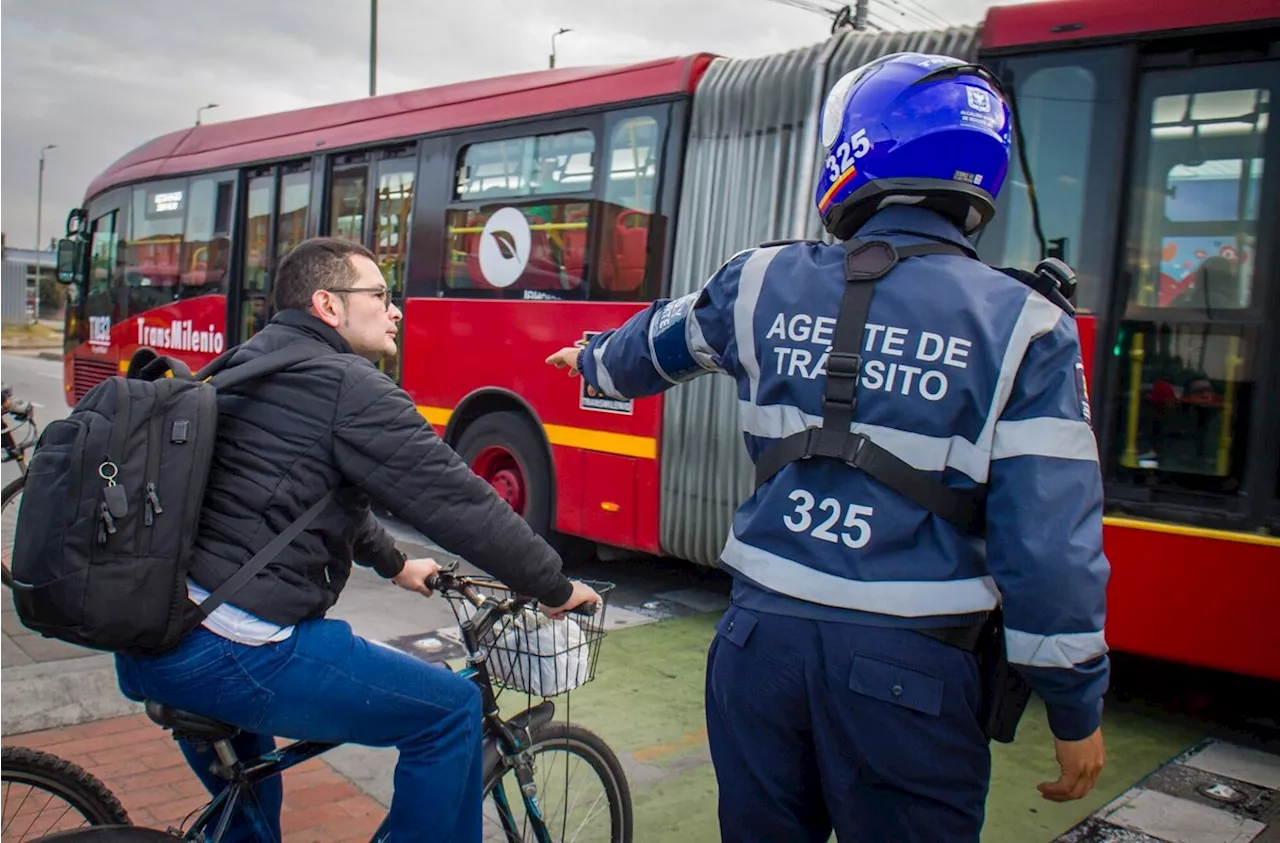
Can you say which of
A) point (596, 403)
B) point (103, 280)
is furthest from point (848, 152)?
point (103, 280)

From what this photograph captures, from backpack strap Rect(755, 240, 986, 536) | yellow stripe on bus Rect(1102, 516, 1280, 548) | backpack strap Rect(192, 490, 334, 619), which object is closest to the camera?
backpack strap Rect(755, 240, 986, 536)

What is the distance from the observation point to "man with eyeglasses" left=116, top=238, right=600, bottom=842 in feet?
7.31

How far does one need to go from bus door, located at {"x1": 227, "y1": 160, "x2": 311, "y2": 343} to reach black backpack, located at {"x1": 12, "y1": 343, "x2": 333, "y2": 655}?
7.37 m

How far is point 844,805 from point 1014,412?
2.35 feet

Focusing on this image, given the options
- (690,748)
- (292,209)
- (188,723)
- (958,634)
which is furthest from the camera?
(292,209)

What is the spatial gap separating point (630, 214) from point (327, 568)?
14.9ft

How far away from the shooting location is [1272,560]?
4.32m

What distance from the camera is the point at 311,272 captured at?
2.56 metres

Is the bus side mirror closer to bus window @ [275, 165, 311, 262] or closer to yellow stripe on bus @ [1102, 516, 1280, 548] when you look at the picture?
bus window @ [275, 165, 311, 262]

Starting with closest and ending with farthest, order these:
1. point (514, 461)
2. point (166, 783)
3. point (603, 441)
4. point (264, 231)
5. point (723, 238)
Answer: point (166, 783)
point (723, 238)
point (603, 441)
point (514, 461)
point (264, 231)

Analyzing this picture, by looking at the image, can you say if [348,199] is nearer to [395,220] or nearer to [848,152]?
[395,220]

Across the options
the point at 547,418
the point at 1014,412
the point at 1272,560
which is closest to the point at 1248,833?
the point at 1272,560

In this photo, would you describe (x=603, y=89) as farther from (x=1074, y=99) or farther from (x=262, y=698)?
(x=262, y=698)

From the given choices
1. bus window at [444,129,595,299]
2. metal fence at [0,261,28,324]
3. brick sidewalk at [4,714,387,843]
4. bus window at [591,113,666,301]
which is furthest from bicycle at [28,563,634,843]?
metal fence at [0,261,28,324]
